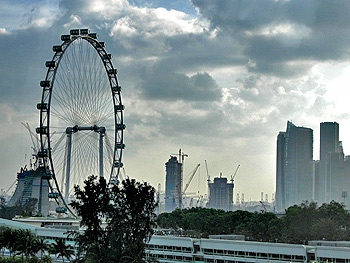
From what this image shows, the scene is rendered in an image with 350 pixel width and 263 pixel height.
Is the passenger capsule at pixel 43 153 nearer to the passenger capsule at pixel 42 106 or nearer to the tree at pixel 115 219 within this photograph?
the passenger capsule at pixel 42 106

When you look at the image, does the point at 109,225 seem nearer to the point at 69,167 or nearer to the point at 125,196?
the point at 125,196

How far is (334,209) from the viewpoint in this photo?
480ft

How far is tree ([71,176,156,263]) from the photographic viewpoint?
6900 centimetres

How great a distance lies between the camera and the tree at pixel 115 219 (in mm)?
69000

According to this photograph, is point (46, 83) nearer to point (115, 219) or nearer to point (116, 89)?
point (116, 89)

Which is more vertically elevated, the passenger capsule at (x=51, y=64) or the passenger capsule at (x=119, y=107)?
the passenger capsule at (x=51, y=64)

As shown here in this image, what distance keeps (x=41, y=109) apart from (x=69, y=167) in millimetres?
12644

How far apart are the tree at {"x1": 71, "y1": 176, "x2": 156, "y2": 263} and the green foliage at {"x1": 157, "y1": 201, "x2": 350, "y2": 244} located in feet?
179

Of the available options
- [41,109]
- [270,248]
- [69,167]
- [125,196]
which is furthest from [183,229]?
[125,196]

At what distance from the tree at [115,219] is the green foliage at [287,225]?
179 ft

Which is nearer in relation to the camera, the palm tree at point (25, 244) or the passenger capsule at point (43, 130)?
the palm tree at point (25, 244)

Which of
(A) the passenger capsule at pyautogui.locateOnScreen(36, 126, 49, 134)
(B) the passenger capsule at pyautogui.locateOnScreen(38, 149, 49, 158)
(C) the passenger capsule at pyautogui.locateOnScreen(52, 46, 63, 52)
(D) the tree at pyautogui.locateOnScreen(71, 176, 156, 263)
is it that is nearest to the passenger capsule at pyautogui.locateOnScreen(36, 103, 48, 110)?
(A) the passenger capsule at pyautogui.locateOnScreen(36, 126, 49, 134)

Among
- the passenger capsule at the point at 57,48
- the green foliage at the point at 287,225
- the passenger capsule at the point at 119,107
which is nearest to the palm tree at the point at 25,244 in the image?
the passenger capsule at the point at 57,48

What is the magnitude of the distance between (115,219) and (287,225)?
7553 centimetres
